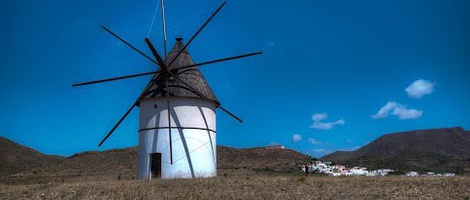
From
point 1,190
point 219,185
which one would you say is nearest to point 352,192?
point 219,185

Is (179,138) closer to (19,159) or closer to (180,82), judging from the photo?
(180,82)

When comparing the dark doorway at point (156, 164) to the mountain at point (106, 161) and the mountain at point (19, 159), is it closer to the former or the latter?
the mountain at point (106, 161)

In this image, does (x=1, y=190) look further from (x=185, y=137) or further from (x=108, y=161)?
(x=108, y=161)

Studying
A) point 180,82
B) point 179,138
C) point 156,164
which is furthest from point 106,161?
point 179,138

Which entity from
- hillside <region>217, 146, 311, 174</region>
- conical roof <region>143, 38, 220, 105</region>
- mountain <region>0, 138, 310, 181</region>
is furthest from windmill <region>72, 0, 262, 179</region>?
hillside <region>217, 146, 311, 174</region>

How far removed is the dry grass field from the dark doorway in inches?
151

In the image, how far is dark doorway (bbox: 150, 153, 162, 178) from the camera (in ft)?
68.2

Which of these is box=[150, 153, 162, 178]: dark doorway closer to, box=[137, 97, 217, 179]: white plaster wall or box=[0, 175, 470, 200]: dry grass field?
box=[137, 97, 217, 179]: white plaster wall

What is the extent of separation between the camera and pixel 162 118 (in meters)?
20.8

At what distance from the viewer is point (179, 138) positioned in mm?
20578

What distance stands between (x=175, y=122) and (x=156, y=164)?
209cm

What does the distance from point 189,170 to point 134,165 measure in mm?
22642

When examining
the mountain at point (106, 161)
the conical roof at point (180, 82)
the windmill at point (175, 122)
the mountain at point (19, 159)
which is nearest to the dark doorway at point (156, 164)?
the windmill at point (175, 122)

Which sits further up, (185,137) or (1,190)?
(185,137)
